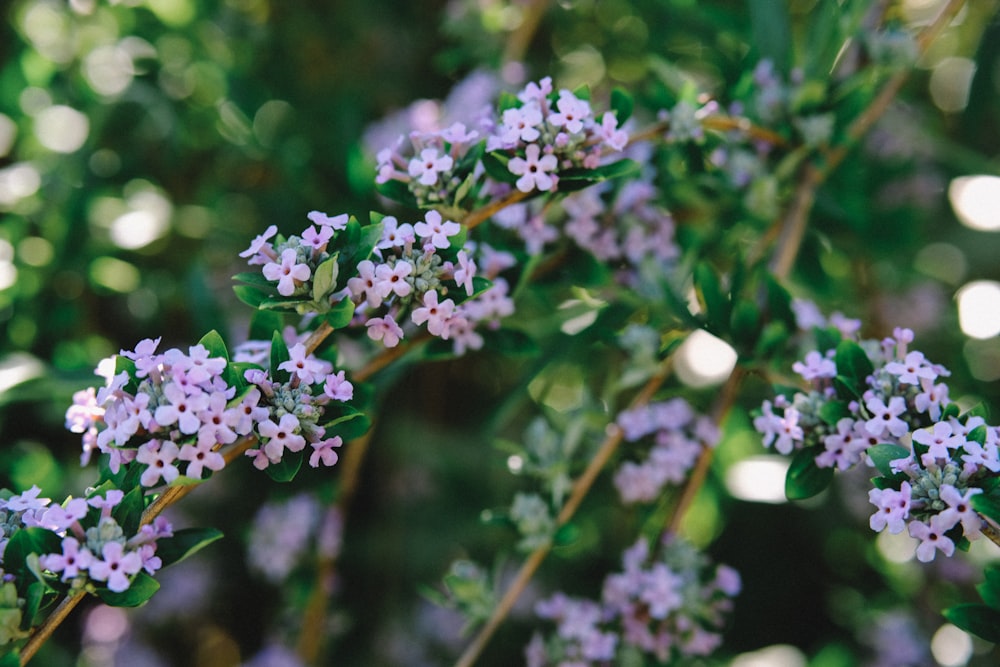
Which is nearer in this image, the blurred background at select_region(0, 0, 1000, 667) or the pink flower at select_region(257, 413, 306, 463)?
the pink flower at select_region(257, 413, 306, 463)

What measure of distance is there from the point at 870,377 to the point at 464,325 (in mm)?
684

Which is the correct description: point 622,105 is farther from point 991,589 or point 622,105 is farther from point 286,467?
point 991,589

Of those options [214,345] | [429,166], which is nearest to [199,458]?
[214,345]

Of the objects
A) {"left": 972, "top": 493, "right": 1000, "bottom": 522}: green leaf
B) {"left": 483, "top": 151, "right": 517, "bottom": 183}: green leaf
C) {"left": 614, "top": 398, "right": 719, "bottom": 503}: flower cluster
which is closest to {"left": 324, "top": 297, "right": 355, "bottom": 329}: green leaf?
{"left": 483, "top": 151, "right": 517, "bottom": 183}: green leaf

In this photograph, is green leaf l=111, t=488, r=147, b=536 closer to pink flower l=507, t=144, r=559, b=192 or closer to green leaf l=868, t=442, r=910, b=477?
pink flower l=507, t=144, r=559, b=192

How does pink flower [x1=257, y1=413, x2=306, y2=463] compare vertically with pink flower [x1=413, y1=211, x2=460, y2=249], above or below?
below

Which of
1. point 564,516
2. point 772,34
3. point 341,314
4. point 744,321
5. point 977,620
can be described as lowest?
point 564,516

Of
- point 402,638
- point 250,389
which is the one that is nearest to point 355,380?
point 250,389

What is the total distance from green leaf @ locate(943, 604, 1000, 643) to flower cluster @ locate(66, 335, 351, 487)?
979 millimetres

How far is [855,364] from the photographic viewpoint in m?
1.42

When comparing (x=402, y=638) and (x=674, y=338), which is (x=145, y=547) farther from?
(x=402, y=638)

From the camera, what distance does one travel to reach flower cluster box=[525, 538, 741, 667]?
5.57ft

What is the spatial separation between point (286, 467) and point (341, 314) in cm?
24

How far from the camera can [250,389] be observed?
3.98ft
